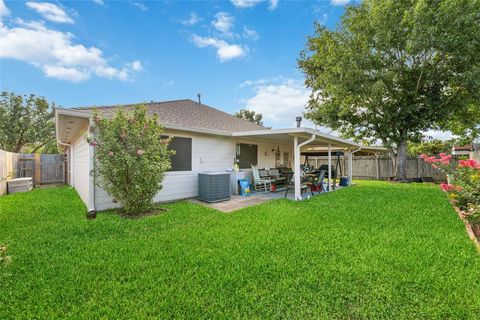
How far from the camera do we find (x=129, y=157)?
5.16m

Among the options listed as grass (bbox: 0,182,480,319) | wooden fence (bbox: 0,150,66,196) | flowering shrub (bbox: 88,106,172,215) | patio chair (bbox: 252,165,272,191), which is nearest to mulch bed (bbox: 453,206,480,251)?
grass (bbox: 0,182,480,319)

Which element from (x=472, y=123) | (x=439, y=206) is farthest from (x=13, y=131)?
(x=472, y=123)

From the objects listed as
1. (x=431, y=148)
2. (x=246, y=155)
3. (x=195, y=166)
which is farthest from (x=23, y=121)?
(x=431, y=148)

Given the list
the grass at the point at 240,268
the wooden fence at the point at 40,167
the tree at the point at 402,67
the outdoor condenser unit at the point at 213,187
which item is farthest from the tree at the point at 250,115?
the grass at the point at 240,268

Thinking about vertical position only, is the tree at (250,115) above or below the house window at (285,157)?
above

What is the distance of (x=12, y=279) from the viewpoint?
2.66 meters

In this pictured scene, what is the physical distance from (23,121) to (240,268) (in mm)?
27455

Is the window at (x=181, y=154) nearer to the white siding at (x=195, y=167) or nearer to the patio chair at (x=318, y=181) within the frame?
the white siding at (x=195, y=167)

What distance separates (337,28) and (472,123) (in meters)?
9.97

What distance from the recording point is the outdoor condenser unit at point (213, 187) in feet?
23.6

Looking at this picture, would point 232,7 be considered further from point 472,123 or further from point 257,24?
point 472,123

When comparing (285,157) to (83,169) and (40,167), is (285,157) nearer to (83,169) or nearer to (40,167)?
(83,169)

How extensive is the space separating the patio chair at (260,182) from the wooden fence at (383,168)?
30.5 feet

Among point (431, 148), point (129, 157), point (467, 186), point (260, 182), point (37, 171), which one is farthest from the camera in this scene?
point (431, 148)
